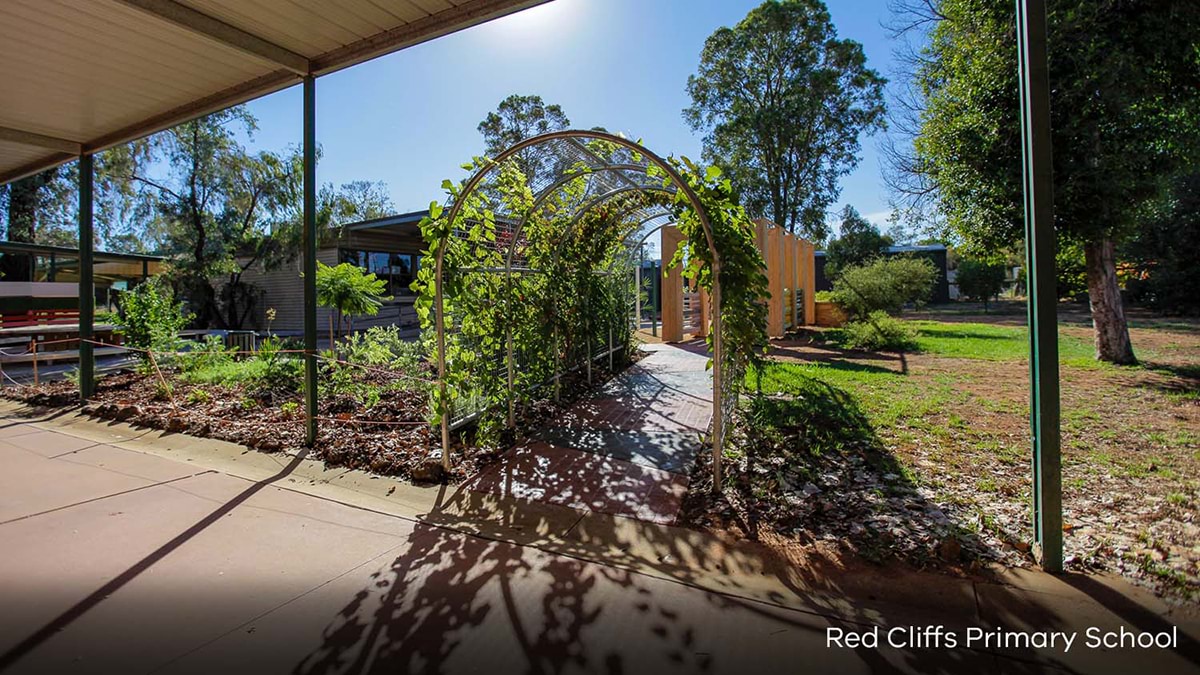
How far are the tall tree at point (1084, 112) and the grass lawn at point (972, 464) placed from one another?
2.21 meters

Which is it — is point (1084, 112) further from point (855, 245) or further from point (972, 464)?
point (855, 245)

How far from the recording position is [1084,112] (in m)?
6.43

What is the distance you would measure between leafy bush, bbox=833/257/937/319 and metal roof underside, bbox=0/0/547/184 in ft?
39.1

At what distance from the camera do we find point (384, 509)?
3.66m

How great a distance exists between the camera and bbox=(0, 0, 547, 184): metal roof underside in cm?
382

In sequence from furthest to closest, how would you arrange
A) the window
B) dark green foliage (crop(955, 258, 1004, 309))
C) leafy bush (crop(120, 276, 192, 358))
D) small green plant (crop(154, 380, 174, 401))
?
dark green foliage (crop(955, 258, 1004, 309))
the window
leafy bush (crop(120, 276, 192, 358))
small green plant (crop(154, 380, 174, 401))

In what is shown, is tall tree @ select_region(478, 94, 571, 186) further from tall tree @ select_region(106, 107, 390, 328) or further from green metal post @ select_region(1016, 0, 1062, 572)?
green metal post @ select_region(1016, 0, 1062, 572)

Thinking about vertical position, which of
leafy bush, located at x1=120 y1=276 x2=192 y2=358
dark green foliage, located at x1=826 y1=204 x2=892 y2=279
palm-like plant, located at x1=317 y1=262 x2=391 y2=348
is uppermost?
dark green foliage, located at x1=826 y1=204 x2=892 y2=279

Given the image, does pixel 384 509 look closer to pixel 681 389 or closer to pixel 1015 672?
pixel 1015 672

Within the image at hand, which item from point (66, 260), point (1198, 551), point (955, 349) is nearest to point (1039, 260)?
point (1198, 551)

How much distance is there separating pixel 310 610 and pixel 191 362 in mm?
7183

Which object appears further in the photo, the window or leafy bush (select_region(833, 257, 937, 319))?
the window

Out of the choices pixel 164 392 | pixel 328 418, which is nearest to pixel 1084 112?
pixel 328 418

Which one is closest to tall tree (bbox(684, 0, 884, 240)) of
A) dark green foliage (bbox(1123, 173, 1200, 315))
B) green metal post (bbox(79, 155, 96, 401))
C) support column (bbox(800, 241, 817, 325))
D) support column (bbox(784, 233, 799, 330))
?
support column (bbox(800, 241, 817, 325))
